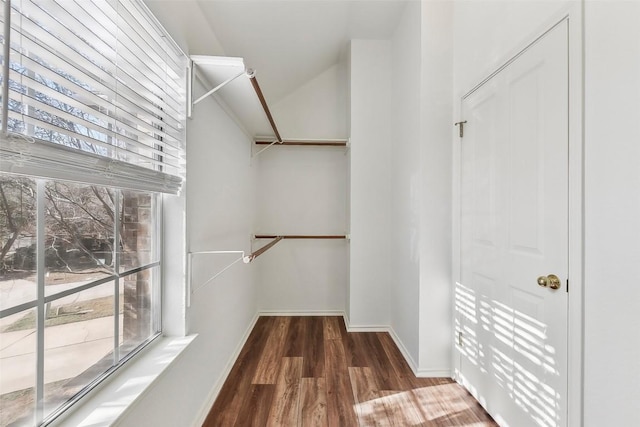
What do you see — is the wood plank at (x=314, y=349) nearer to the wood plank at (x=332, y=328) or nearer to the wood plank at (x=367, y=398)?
the wood plank at (x=332, y=328)

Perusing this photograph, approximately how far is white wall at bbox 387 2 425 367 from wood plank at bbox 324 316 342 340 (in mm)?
559

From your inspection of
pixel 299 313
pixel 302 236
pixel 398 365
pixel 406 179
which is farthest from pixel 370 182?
pixel 299 313

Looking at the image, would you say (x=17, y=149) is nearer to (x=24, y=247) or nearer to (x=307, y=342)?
(x=24, y=247)

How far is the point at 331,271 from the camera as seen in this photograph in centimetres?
333

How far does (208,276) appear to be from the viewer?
162 centimetres

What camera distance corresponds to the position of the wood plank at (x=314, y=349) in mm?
2074

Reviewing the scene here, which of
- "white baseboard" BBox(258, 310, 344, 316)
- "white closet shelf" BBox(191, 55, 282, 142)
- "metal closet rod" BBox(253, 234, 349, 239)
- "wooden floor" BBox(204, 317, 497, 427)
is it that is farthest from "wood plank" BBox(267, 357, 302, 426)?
"white closet shelf" BBox(191, 55, 282, 142)

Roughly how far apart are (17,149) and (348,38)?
2.84 metres

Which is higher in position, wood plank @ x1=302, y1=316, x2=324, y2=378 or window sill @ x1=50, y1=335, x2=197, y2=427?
window sill @ x1=50, y1=335, x2=197, y2=427

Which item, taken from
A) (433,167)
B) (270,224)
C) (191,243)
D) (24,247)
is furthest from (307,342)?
(24,247)

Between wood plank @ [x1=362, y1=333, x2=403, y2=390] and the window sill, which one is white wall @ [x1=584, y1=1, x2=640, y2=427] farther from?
the window sill

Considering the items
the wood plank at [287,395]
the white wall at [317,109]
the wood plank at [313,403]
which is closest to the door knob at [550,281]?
the wood plank at [313,403]

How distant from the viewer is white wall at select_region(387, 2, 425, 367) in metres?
2.09

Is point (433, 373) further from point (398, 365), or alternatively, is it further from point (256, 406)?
point (256, 406)
